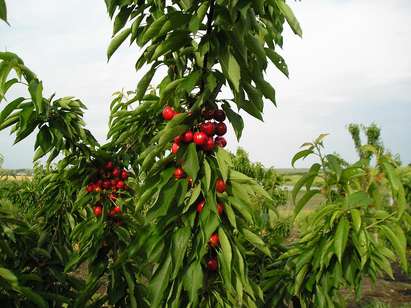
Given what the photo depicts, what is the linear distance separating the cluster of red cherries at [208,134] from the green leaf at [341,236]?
0.68 m

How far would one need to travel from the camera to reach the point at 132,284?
2.56 metres

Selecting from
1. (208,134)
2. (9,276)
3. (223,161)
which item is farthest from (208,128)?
(9,276)

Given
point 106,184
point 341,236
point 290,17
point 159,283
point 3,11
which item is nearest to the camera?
point 3,11

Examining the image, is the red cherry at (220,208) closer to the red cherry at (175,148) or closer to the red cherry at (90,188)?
the red cherry at (175,148)

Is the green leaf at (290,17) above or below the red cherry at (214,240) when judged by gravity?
above

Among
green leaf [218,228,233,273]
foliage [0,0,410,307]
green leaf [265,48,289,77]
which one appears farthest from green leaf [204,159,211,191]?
green leaf [265,48,289,77]

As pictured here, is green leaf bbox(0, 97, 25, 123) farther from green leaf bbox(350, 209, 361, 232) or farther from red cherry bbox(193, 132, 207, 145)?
green leaf bbox(350, 209, 361, 232)

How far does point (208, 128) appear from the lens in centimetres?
169

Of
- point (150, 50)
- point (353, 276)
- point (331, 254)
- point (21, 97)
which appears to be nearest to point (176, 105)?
point (150, 50)

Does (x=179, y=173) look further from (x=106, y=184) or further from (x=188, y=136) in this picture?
(x=106, y=184)

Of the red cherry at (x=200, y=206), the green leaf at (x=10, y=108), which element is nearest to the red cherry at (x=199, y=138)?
the red cherry at (x=200, y=206)

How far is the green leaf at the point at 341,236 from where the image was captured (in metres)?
1.87

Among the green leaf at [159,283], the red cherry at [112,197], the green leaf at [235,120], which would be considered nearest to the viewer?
the green leaf at [159,283]

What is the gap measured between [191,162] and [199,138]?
0.12m
